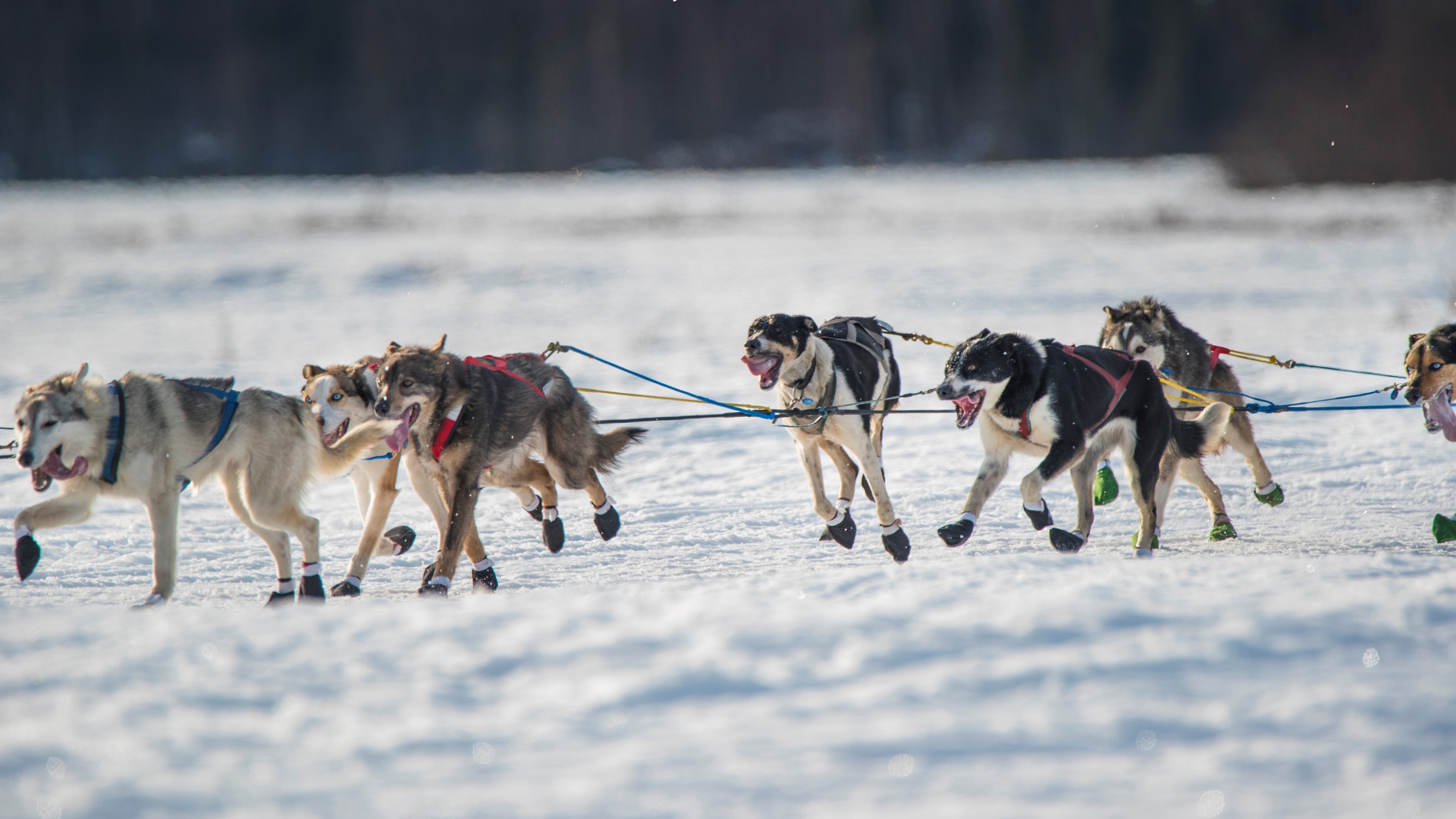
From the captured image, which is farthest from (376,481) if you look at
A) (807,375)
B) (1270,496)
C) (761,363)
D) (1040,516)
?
(1270,496)

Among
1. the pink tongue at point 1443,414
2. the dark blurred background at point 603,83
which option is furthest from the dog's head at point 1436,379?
the dark blurred background at point 603,83

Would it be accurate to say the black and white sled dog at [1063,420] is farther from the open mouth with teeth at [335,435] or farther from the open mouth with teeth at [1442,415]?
the open mouth with teeth at [335,435]

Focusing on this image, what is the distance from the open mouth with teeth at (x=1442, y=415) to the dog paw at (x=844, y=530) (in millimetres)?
2081

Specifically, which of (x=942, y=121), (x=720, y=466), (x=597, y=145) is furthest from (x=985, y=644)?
(x=942, y=121)

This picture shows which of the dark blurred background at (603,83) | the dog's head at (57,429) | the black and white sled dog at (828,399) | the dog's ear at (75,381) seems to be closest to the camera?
the dog's head at (57,429)

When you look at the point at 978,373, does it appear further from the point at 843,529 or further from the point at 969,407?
the point at 843,529

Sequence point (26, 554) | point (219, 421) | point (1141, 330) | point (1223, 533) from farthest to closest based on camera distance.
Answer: point (1141, 330) → point (1223, 533) → point (219, 421) → point (26, 554)

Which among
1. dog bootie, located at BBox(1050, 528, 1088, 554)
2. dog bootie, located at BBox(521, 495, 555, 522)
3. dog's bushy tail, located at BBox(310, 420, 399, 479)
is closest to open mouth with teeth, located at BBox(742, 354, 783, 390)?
dog bootie, located at BBox(521, 495, 555, 522)

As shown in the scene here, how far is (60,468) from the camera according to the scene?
11.4 ft

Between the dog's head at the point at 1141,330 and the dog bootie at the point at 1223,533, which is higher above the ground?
the dog's head at the point at 1141,330

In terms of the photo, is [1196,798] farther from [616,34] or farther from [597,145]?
[616,34]

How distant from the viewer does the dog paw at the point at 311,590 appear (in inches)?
148

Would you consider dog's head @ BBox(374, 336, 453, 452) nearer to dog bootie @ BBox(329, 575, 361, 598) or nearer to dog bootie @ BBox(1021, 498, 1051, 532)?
dog bootie @ BBox(329, 575, 361, 598)

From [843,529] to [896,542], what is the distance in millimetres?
273
